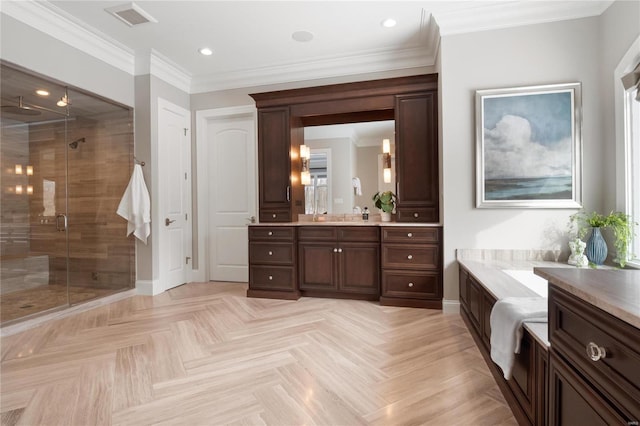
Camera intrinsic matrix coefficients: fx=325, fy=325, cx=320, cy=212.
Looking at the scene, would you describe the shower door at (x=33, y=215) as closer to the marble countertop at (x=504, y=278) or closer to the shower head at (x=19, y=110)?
the shower head at (x=19, y=110)

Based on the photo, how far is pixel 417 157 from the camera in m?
3.56

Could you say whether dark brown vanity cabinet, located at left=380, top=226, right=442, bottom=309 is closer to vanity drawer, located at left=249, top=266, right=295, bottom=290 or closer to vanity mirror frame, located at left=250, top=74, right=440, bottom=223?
vanity mirror frame, located at left=250, top=74, right=440, bottom=223

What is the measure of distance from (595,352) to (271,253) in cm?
325

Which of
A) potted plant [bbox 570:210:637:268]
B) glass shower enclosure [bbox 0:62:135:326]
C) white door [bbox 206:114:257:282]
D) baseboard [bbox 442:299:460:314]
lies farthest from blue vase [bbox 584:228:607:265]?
glass shower enclosure [bbox 0:62:135:326]

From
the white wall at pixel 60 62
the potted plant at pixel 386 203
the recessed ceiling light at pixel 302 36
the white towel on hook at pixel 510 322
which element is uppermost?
the recessed ceiling light at pixel 302 36

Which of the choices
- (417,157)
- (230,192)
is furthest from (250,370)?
(230,192)

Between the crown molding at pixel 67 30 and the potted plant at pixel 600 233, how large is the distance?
5068 mm

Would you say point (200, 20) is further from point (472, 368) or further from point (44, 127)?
point (472, 368)

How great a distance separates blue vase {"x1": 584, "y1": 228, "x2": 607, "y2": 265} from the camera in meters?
2.67

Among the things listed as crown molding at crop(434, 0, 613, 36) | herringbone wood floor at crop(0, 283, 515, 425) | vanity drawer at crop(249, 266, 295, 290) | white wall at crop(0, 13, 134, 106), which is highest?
crown molding at crop(434, 0, 613, 36)

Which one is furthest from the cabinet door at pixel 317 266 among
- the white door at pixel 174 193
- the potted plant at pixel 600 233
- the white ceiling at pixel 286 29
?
the potted plant at pixel 600 233

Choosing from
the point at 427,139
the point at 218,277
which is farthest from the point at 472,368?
the point at 218,277

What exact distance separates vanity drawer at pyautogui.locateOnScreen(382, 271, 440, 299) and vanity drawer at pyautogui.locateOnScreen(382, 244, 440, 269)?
73 millimetres

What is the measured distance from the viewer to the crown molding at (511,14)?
2846 millimetres
